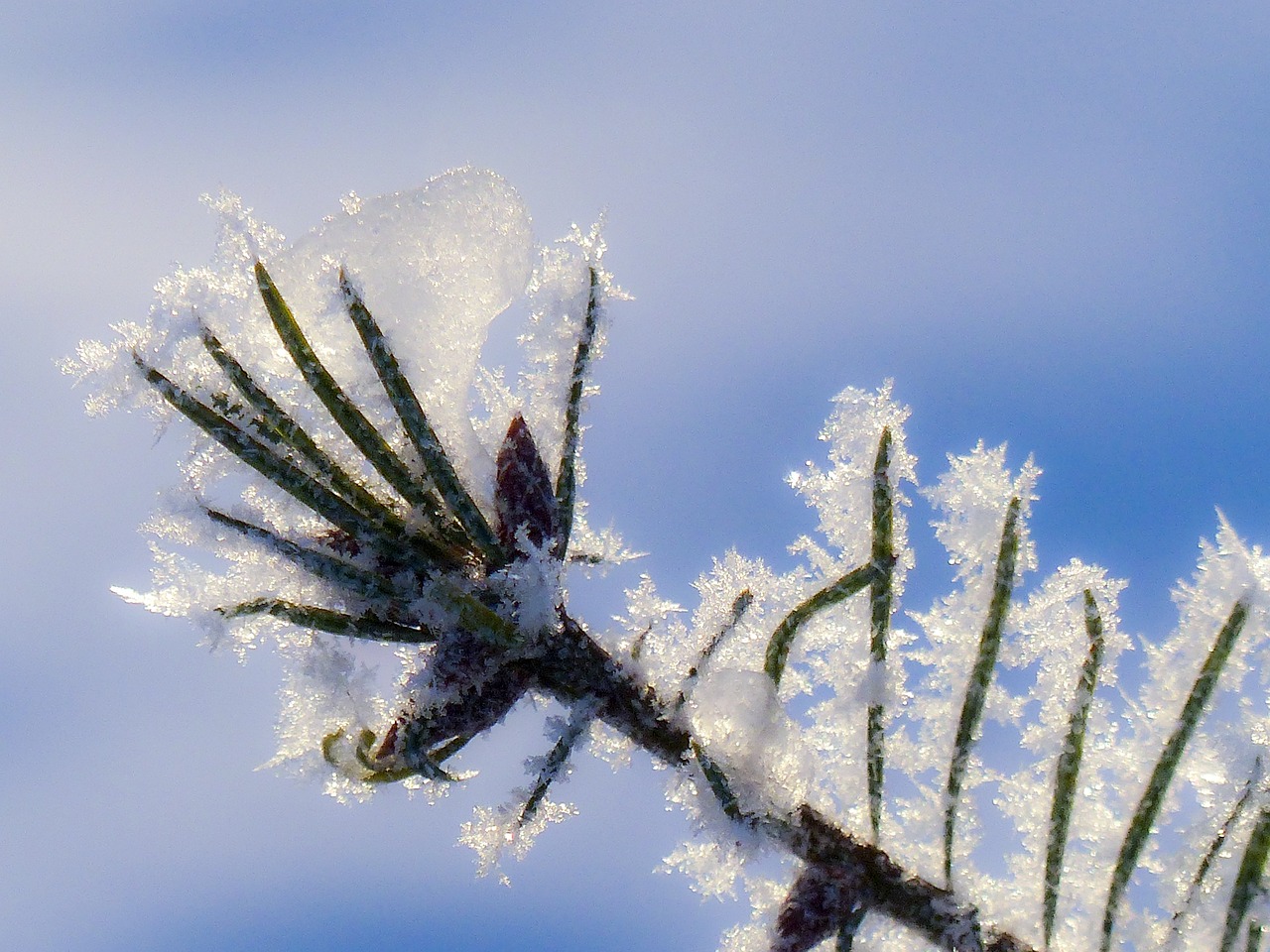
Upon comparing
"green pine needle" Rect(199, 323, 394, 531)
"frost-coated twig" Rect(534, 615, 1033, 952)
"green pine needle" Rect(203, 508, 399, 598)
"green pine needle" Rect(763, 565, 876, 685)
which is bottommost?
"frost-coated twig" Rect(534, 615, 1033, 952)

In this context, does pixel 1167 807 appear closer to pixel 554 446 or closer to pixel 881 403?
pixel 881 403

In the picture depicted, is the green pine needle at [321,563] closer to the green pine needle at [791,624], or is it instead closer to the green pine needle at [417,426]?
the green pine needle at [417,426]

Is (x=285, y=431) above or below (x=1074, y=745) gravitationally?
above

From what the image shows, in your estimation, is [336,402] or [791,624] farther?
[791,624]

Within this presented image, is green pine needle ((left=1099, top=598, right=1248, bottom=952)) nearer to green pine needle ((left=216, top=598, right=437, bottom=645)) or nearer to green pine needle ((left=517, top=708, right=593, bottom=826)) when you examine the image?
green pine needle ((left=517, top=708, right=593, bottom=826))

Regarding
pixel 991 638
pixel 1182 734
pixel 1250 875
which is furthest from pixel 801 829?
pixel 1250 875

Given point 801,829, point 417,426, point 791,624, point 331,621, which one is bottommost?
point 801,829

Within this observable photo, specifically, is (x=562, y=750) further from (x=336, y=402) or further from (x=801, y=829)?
(x=336, y=402)

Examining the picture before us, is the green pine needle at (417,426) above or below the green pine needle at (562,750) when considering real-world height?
above

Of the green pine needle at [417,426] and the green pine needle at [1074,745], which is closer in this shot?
the green pine needle at [417,426]

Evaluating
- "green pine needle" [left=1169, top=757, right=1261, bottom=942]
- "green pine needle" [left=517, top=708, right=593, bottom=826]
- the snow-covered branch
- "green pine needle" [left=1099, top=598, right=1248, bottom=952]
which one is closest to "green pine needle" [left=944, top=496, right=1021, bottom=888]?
the snow-covered branch

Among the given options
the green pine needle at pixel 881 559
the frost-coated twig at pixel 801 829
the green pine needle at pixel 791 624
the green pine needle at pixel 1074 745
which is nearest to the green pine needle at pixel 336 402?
the frost-coated twig at pixel 801 829
